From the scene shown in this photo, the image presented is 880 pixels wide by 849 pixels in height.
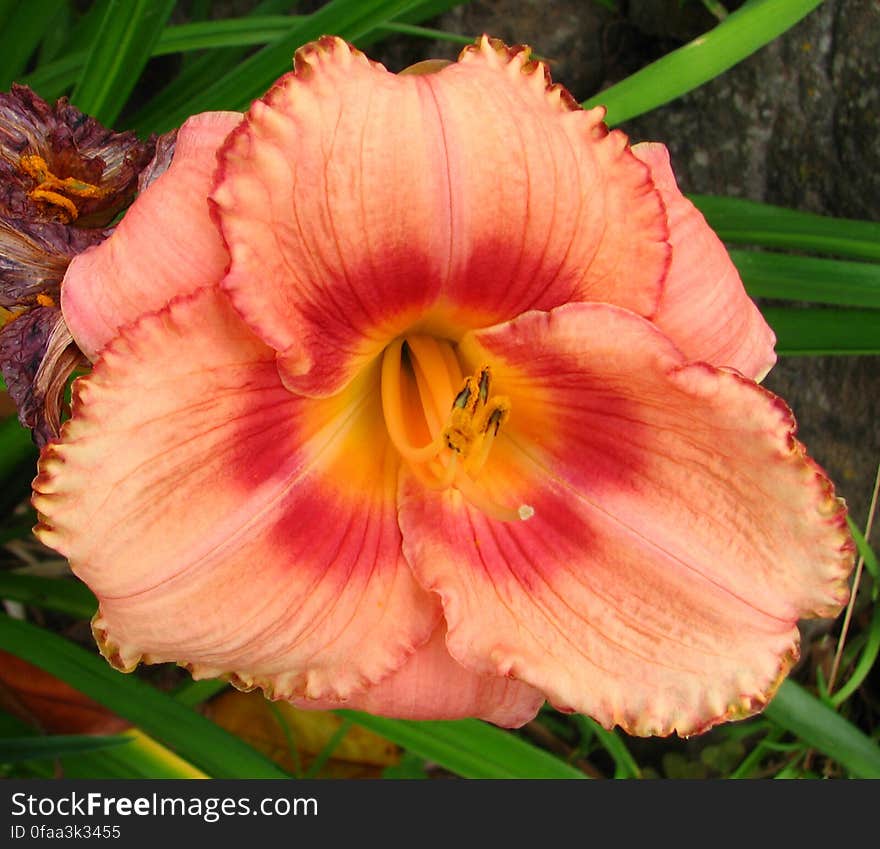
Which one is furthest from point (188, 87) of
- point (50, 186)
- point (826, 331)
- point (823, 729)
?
point (823, 729)

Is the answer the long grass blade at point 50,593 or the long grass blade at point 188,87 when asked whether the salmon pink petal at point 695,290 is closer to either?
the long grass blade at point 188,87

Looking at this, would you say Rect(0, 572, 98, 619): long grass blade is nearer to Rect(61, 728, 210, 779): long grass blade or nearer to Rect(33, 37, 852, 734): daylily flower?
Rect(61, 728, 210, 779): long grass blade

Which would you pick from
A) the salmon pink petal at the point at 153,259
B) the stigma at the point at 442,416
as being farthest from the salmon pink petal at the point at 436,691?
the salmon pink petal at the point at 153,259

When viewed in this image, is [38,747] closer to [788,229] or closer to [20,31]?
[20,31]

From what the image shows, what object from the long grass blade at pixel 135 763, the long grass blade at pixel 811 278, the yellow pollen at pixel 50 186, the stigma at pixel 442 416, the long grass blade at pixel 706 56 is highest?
the yellow pollen at pixel 50 186

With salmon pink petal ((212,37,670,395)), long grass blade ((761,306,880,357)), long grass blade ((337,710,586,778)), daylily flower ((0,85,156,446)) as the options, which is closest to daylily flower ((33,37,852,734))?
salmon pink petal ((212,37,670,395))

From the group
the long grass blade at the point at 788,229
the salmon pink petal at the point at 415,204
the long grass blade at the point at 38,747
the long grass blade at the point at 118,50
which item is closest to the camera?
the salmon pink petal at the point at 415,204
